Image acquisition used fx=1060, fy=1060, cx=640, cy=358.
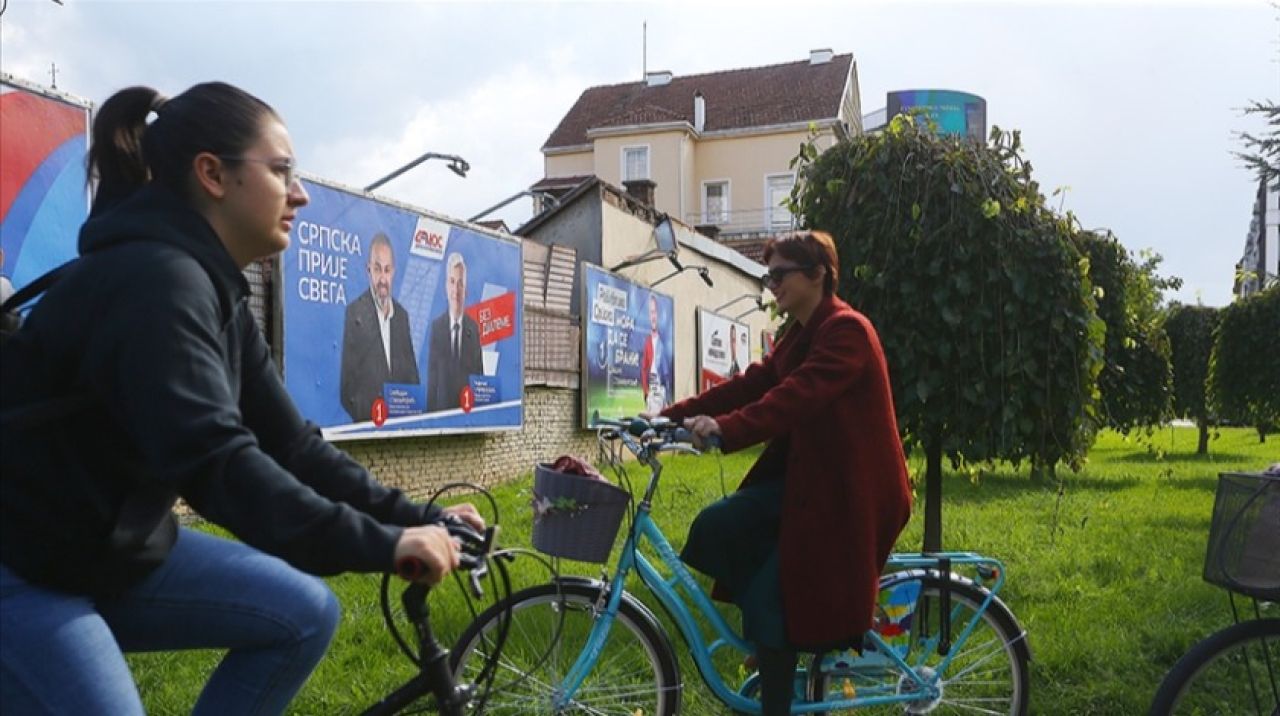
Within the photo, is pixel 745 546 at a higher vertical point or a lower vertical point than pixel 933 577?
higher

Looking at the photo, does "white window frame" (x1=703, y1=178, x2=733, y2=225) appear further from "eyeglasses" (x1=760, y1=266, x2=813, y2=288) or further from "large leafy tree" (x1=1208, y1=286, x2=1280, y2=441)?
"eyeglasses" (x1=760, y1=266, x2=813, y2=288)

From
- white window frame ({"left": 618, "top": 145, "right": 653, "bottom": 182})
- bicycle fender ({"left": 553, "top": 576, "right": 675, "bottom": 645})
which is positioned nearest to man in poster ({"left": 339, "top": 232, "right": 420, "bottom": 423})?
bicycle fender ({"left": 553, "top": 576, "right": 675, "bottom": 645})

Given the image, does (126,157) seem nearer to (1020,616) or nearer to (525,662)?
(525,662)

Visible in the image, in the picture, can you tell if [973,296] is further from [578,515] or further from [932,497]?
[578,515]

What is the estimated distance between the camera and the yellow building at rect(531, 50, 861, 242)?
4650 centimetres

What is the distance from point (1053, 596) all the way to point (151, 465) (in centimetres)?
661

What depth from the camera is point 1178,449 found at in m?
25.1

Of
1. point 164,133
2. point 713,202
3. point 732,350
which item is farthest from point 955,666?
point 713,202

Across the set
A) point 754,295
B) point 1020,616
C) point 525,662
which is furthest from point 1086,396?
point 754,295

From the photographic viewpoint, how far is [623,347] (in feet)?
64.1

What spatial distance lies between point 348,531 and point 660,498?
31.0 ft

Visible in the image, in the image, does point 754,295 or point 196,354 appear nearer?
point 196,354

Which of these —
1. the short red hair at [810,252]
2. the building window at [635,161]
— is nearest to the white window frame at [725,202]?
the building window at [635,161]

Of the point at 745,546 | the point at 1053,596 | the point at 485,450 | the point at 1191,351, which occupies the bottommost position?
the point at 1053,596
